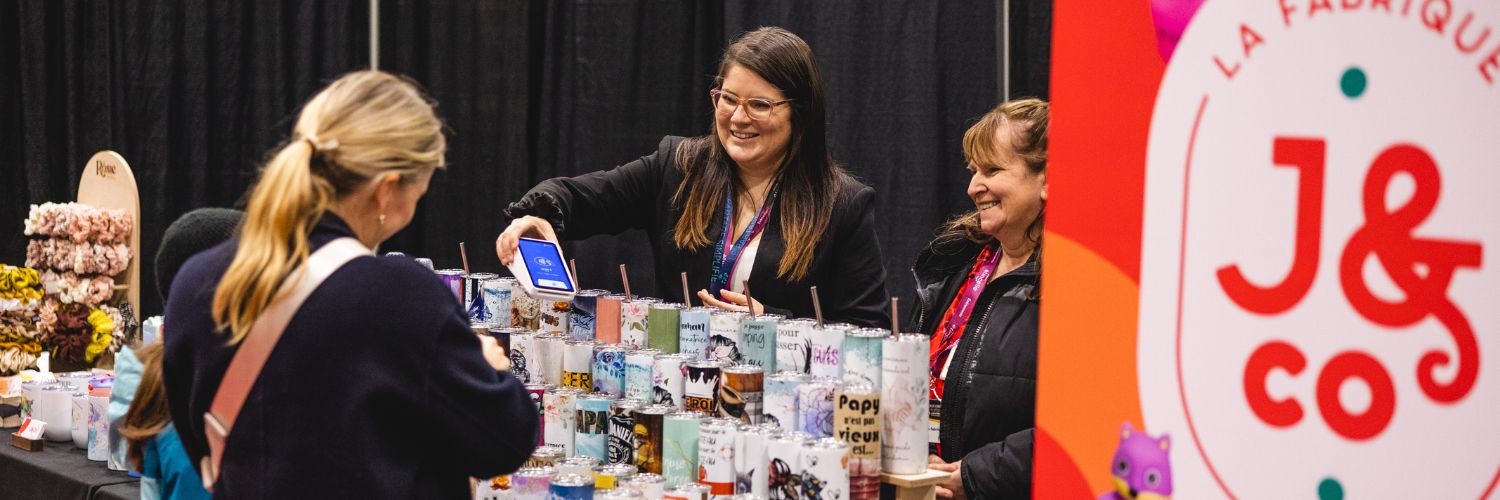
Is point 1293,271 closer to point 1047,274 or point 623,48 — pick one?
point 1047,274

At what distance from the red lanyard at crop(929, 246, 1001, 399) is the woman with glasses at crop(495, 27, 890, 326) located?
39cm

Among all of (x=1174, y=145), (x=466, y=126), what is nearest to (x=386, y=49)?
(x=466, y=126)

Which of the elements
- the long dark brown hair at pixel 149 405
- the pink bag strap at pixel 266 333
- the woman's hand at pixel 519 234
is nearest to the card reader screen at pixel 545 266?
the woman's hand at pixel 519 234

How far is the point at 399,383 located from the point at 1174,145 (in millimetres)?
936

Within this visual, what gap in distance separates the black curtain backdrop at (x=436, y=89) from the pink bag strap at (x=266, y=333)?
2.88 m

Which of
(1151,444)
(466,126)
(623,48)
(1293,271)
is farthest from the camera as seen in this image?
(466,126)

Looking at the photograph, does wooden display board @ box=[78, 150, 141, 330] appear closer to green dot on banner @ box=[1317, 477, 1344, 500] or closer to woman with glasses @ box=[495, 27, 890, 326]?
woman with glasses @ box=[495, 27, 890, 326]

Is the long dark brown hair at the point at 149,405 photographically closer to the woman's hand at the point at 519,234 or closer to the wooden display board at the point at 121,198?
the woman's hand at the point at 519,234

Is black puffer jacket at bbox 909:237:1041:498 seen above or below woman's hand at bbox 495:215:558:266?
below

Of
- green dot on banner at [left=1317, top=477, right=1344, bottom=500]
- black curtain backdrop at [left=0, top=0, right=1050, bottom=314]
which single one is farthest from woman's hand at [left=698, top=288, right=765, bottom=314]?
black curtain backdrop at [left=0, top=0, right=1050, bottom=314]

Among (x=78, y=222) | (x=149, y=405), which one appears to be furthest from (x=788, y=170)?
(x=78, y=222)

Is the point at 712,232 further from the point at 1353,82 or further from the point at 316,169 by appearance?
the point at 1353,82

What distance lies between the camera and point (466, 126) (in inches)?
213

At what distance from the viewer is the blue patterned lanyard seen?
301 cm
